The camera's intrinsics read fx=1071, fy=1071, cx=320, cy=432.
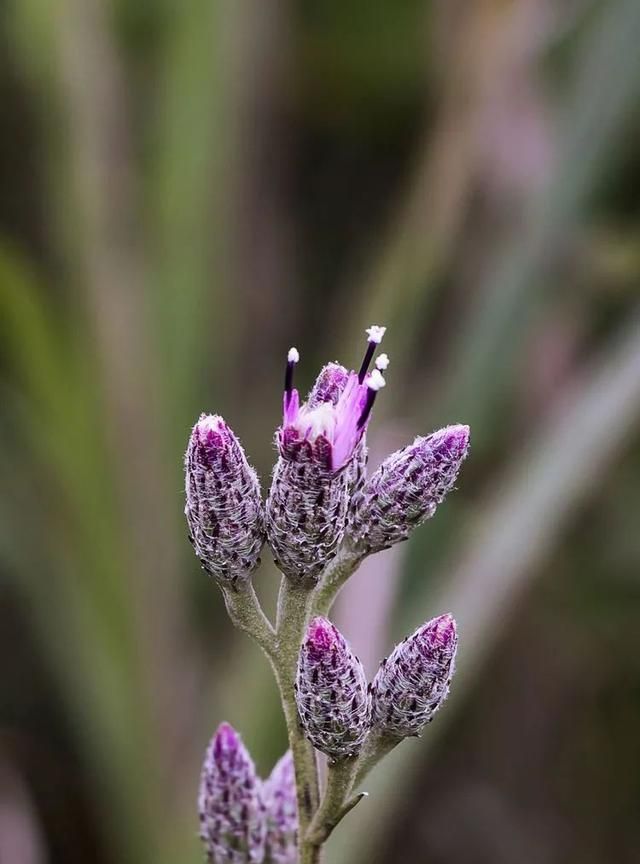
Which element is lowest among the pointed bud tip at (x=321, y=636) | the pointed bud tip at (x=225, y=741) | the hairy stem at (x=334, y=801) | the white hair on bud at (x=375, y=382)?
the hairy stem at (x=334, y=801)

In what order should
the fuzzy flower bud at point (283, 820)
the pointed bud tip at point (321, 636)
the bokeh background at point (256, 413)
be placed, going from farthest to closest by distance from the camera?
the bokeh background at point (256, 413) → the fuzzy flower bud at point (283, 820) → the pointed bud tip at point (321, 636)

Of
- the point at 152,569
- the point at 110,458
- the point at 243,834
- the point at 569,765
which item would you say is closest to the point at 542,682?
the point at 569,765

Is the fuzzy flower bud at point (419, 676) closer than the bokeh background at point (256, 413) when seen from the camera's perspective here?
Yes

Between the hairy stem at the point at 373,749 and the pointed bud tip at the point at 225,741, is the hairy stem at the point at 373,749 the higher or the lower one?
the lower one

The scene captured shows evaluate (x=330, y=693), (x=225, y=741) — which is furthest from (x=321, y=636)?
(x=225, y=741)

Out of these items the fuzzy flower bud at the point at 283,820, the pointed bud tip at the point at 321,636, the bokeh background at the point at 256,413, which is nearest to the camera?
the pointed bud tip at the point at 321,636

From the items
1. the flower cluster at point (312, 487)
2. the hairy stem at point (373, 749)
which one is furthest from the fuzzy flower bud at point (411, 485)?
the hairy stem at point (373, 749)

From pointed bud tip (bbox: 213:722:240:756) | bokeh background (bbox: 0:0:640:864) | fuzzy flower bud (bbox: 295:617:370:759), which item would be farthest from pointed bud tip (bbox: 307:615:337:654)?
bokeh background (bbox: 0:0:640:864)

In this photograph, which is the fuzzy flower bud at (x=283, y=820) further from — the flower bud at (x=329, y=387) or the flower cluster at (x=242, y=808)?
the flower bud at (x=329, y=387)
